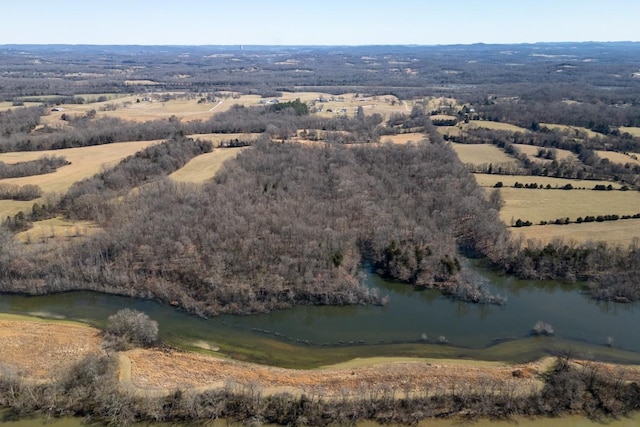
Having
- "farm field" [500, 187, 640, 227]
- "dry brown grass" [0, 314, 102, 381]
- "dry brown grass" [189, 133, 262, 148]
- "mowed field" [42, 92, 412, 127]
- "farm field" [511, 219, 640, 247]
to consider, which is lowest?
"dry brown grass" [0, 314, 102, 381]

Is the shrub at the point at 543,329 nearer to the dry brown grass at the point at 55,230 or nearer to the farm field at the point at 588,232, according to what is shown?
the farm field at the point at 588,232

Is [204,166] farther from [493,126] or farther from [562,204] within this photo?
[493,126]

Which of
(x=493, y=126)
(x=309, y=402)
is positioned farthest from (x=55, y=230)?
(x=493, y=126)

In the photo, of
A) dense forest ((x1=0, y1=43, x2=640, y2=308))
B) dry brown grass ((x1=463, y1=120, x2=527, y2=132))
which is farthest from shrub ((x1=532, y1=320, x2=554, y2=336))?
dry brown grass ((x1=463, y1=120, x2=527, y2=132))

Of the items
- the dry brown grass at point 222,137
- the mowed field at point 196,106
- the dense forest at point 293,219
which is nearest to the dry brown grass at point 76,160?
the dense forest at point 293,219

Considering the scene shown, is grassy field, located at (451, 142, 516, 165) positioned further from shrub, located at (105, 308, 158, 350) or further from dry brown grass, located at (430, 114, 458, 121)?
shrub, located at (105, 308, 158, 350)

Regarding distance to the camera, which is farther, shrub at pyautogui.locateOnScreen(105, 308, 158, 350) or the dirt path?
shrub at pyautogui.locateOnScreen(105, 308, 158, 350)

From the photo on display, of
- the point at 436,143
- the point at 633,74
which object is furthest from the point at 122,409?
the point at 633,74
